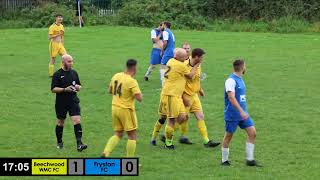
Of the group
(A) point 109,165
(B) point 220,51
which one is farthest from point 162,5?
(A) point 109,165

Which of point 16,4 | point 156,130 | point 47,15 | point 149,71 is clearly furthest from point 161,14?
point 156,130

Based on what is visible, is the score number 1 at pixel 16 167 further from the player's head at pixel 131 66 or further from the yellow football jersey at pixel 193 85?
the yellow football jersey at pixel 193 85

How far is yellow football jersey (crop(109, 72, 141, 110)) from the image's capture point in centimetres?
1156

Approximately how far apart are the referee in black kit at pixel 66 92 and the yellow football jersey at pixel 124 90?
4.54ft

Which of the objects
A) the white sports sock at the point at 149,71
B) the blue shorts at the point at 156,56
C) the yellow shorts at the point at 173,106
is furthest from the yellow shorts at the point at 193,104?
the white sports sock at the point at 149,71

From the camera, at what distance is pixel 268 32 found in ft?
126

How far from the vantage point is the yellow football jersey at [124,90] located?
11562 millimetres

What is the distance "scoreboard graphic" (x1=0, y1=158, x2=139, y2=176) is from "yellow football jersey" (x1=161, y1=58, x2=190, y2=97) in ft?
7.56

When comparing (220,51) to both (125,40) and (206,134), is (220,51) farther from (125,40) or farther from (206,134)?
(206,134)

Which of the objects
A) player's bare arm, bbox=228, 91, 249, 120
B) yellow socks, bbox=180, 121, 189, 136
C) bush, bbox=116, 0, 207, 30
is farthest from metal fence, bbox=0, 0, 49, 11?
player's bare arm, bbox=228, 91, 249, 120

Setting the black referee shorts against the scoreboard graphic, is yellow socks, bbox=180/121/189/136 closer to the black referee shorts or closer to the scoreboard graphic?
the black referee shorts

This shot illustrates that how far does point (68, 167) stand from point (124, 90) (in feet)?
5.48

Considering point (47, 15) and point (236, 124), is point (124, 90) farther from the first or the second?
point (47, 15)

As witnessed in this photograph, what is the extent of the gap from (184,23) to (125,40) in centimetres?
851
